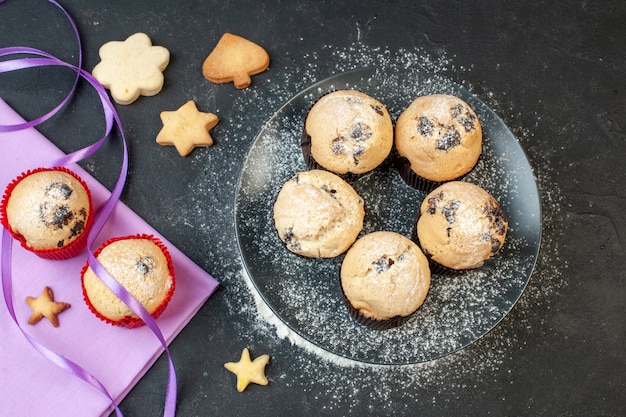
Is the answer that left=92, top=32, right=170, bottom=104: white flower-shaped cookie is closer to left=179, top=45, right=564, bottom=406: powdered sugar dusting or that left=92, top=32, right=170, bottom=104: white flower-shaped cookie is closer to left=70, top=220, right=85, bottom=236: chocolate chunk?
left=179, top=45, right=564, bottom=406: powdered sugar dusting

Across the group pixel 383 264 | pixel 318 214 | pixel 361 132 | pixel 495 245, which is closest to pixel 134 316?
pixel 318 214

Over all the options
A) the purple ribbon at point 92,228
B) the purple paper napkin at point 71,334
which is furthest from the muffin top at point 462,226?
the purple ribbon at point 92,228

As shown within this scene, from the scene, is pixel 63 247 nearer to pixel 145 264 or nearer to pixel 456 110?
pixel 145 264

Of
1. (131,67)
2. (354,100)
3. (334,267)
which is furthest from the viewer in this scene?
(131,67)

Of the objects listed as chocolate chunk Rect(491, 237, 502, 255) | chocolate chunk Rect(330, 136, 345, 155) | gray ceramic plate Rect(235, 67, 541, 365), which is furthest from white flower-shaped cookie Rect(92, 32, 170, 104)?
chocolate chunk Rect(491, 237, 502, 255)

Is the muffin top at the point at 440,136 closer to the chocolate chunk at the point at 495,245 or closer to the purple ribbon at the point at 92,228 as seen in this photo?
the chocolate chunk at the point at 495,245
